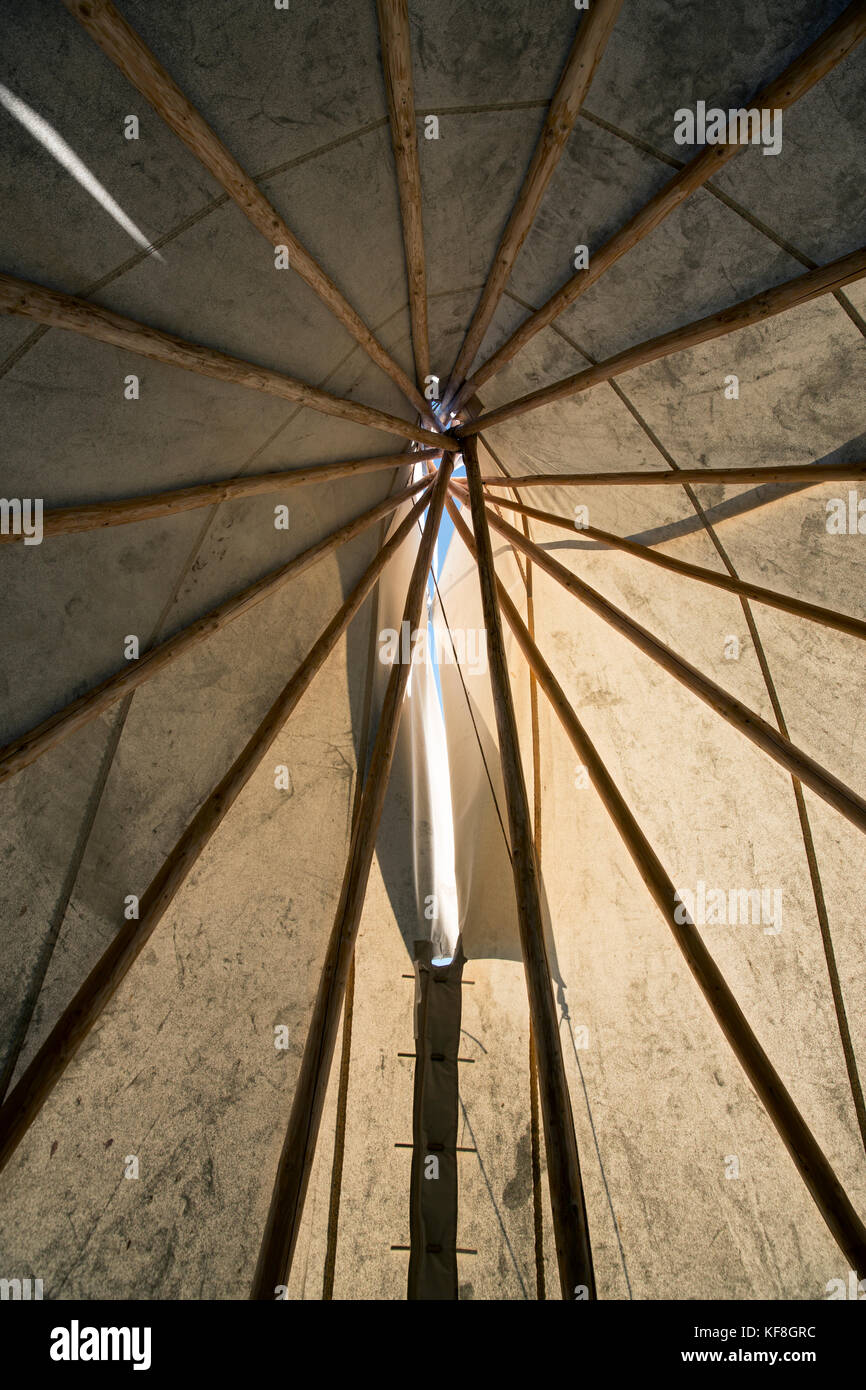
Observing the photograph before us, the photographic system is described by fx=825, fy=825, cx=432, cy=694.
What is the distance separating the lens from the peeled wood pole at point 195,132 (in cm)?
399

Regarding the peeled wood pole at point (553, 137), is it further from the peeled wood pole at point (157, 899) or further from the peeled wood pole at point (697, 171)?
the peeled wood pole at point (157, 899)

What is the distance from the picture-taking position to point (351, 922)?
7.07 metres

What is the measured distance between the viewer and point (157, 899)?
6.97 meters

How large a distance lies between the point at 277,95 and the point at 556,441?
4.51 metres

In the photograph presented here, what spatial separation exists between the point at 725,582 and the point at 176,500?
4.96 m

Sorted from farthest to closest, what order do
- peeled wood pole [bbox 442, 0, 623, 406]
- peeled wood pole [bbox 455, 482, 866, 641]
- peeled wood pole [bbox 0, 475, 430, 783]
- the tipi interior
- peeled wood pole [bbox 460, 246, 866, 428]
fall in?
peeled wood pole [bbox 455, 482, 866, 641] < peeled wood pole [bbox 0, 475, 430, 783] < peeled wood pole [bbox 460, 246, 866, 428] < the tipi interior < peeled wood pole [bbox 442, 0, 623, 406]

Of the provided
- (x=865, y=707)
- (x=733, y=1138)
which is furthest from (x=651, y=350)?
(x=733, y=1138)

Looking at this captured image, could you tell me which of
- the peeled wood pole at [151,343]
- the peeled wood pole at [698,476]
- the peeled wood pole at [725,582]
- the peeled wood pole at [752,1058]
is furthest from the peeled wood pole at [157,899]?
the peeled wood pole at [752,1058]

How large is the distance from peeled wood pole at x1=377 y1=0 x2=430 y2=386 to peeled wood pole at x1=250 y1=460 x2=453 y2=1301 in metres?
2.17

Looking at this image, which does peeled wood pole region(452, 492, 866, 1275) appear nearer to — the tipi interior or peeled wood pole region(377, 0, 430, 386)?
the tipi interior

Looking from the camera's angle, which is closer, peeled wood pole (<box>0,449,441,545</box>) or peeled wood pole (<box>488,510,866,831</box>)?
peeled wood pole (<box>0,449,441,545</box>)

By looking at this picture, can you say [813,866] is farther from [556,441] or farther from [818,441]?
[556,441]

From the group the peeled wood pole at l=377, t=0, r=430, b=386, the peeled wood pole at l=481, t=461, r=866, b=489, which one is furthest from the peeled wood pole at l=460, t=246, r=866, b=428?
the peeled wood pole at l=377, t=0, r=430, b=386

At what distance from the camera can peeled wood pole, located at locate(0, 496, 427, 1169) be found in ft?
19.5
